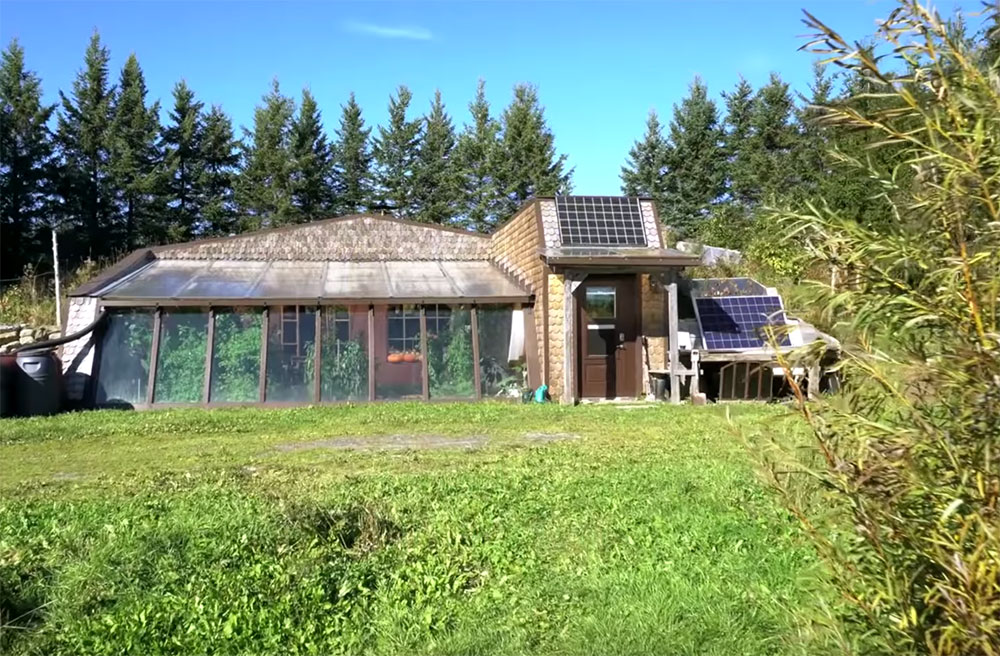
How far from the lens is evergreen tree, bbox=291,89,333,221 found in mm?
33366

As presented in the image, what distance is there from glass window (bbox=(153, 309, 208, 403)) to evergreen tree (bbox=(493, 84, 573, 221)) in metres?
22.2

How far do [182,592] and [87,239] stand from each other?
89.6ft

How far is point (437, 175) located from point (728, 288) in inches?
853

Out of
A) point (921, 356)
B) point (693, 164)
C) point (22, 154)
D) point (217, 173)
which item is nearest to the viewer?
point (921, 356)

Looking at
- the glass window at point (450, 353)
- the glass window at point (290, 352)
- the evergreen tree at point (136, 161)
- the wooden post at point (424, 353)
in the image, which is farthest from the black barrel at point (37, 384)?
the evergreen tree at point (136, 161)

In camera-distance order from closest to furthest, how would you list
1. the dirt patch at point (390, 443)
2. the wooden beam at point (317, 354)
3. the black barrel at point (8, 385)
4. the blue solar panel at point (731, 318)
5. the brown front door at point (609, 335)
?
the dirt patch at point (390, 443) < the black barrel at point (8, 385) < the wooden beam at point (317, 354) < the blue solar panel at point (731, 318) < the brown front door at point (609, 335)

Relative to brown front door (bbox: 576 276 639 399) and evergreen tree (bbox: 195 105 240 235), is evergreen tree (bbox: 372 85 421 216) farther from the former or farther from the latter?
brown front door (bbox: 576 276 639 399)

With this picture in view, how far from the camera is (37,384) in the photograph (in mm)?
12156

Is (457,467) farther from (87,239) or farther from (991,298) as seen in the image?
(87,239)

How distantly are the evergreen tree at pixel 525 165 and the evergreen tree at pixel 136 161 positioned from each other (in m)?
13.8

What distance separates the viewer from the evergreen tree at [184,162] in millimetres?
30766

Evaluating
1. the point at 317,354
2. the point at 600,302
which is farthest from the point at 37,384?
the point at 600,302

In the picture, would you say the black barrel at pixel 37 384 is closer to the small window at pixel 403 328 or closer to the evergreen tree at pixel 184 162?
the small window at pixel 403 328

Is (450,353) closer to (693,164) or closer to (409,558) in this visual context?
(409,558)
